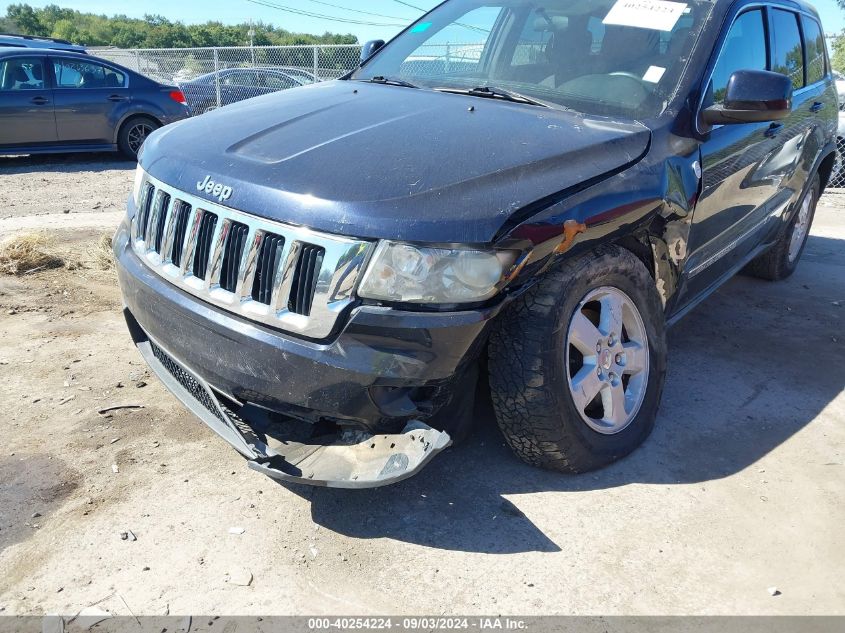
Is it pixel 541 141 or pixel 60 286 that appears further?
pixel 60 286

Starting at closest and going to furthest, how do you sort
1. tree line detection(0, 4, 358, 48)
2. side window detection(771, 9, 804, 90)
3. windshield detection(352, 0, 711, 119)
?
windshield detection(352, 0, 711, 119) < side window detection(771, 9, 804, 90) < tree line detection(0, 4, 358, 48)

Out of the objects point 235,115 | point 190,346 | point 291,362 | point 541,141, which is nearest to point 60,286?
point 235,115

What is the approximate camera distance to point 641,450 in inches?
121

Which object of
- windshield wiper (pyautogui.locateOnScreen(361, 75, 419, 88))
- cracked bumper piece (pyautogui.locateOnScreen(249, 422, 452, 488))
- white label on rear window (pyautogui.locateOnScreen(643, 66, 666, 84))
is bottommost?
cracked bumper piece (pyautogui.locateOnScreen(249, 422, 452, 488))

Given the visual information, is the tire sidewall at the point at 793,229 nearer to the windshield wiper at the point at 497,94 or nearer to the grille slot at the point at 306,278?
the windshield wiper at the point at 497,94

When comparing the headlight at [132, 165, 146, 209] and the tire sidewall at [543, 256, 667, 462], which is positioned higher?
the headlight at [132, 165, 146, 209]

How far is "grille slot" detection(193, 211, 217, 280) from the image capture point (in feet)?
8.10

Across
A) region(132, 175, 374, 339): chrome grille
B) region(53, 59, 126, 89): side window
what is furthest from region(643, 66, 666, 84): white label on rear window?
region(53, 59, 126, 89): side window

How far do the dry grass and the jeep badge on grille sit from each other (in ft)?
10.5

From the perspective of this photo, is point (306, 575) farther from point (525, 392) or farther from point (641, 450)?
point (641, 450)

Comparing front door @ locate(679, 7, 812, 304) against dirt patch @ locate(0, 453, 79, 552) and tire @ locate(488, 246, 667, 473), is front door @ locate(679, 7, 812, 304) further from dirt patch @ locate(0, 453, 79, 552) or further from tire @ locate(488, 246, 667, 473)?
dirt patch @ locate(0, 453, 79, 552)

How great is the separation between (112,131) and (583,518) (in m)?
9.69

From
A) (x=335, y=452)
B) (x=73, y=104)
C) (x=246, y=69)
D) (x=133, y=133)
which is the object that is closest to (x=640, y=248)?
(x=335, y=452)

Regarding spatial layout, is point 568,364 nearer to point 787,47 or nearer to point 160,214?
point 160,214
